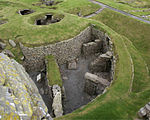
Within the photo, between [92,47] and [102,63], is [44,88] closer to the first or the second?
[102,63]

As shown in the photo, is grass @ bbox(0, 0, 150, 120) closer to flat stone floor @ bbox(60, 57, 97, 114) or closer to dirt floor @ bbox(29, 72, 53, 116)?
dirt floor @ bbox(29, 72, 53, 116)

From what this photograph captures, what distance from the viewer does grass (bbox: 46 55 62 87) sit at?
1598 centimetres

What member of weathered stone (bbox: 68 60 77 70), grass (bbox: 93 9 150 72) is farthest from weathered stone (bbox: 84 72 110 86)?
grass (bbox: 93 9 150 72)

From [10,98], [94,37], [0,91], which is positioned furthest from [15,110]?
[94,37]

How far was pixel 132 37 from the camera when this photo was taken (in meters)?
27.3

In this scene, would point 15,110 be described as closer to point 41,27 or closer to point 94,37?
point 41,27

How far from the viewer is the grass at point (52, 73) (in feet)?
52.4

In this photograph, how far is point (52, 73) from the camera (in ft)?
56.8

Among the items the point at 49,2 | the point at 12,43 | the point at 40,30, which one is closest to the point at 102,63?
the point at 40,30

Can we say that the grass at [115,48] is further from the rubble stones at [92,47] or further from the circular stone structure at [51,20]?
the rubble stones at [92,47]

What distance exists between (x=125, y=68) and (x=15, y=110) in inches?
539

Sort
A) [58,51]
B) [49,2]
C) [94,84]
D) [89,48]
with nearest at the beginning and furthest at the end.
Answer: [94,84], [58,51], [89,48], [49,2]

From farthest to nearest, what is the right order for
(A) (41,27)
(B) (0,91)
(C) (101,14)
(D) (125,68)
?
1. (C) (101,14)
2. (A) (41,27)
3. (D) (125,68)
4. (B) (0,91)

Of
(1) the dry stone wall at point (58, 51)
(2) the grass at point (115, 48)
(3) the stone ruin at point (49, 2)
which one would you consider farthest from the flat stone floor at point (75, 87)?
(3) the stone ruin at point (49, 2)
